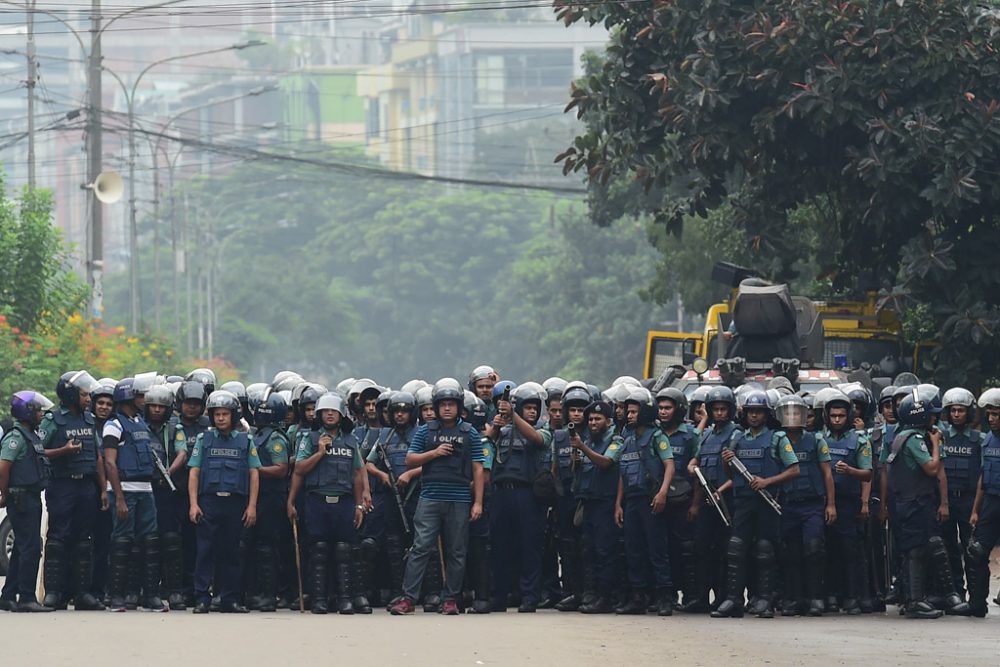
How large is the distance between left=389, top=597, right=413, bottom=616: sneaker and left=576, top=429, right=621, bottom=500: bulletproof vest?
156 cm

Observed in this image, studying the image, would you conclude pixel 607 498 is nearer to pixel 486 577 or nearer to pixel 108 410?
pixel 486 577

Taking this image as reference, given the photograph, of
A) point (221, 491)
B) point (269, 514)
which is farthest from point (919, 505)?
point (221, 491)

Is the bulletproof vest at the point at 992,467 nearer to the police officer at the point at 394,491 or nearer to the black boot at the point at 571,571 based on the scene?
the black boot at the point at 571,571

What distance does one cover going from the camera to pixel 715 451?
55.2 feet

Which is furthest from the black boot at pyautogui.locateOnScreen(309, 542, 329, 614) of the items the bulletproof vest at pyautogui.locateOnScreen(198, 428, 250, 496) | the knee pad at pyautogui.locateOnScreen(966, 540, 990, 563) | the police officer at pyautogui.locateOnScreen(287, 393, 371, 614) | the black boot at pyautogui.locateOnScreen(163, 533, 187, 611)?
the knee pad at pyautogui.locateOnScreen(966, 540, 990, 563)

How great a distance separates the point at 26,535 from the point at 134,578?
0.85 meters

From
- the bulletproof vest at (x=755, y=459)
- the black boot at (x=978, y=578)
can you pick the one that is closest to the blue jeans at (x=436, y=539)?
the bulletproof vest at (x=755, y=459)

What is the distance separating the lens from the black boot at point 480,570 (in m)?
16.8

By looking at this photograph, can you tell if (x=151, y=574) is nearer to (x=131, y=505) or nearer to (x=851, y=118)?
(x=131, y=505)

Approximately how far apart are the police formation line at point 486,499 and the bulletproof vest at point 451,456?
2 centimetres

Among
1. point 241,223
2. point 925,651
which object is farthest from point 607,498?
point 241,223

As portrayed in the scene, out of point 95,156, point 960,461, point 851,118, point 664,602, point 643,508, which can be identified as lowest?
point 664,602

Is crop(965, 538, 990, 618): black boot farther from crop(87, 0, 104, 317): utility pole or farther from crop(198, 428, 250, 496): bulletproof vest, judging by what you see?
crop(87, 0, 104, 317): utility pole

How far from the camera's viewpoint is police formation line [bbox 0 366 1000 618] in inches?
645
